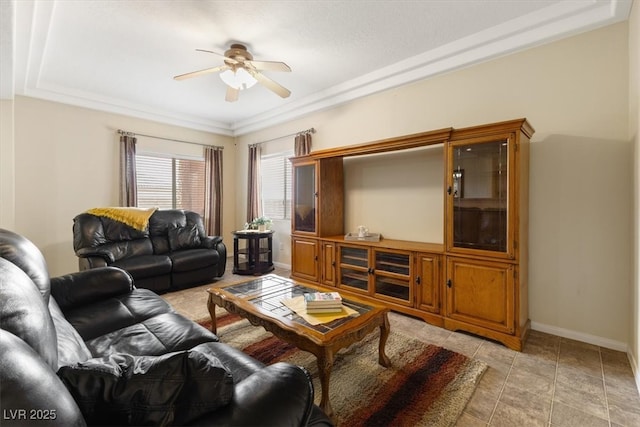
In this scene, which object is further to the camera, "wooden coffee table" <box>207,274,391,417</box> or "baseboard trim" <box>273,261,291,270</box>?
"baseboard trim" <box>273,261,291,270</box>

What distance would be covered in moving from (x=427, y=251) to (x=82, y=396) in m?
2.66

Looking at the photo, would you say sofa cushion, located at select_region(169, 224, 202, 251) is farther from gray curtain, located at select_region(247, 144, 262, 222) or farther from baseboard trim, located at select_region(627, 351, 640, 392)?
baseboard trim, located at select_region(627, 351, 640, 392)

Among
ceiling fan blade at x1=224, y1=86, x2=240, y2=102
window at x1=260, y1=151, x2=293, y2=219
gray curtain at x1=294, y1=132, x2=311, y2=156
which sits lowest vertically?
window at x1=260, y1=151, x2=293, y2=219

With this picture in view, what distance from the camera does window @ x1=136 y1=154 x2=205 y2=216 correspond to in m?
5.00

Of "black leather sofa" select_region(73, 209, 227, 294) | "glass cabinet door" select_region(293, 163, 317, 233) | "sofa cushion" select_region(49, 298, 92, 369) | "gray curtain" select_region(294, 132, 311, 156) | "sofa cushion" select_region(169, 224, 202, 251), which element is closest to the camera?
"sofa cushion" select_region(49, 298, 92, 369)

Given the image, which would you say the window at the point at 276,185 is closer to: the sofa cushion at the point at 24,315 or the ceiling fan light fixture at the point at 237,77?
the ceiling fan light fixture at the point at 237,77

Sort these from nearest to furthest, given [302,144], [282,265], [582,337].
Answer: [582,337]
[302,144]
[282,265]

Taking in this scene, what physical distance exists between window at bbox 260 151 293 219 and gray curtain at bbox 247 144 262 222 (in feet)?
0.31

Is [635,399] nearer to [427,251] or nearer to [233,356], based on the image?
[427,251]

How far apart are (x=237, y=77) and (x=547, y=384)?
3.63m

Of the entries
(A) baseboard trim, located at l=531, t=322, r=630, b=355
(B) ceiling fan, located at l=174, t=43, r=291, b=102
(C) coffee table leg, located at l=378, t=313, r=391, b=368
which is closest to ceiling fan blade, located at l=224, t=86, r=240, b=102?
(B) ceiling fan, located at l=174, t=43, r=291, b=102

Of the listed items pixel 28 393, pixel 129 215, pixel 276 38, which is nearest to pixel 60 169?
pixel 129 215

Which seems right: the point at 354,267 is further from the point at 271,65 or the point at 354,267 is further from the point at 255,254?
the point at 271,65

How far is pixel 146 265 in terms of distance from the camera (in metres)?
3.58
